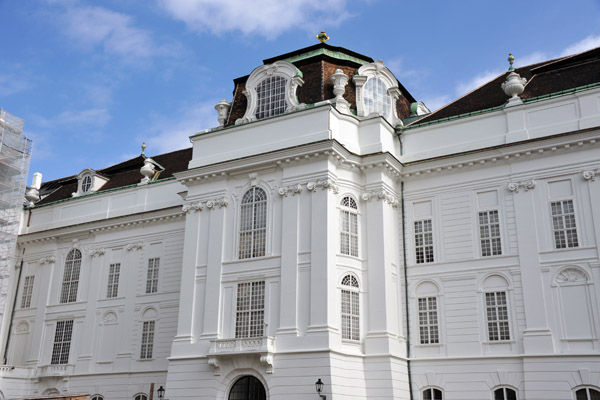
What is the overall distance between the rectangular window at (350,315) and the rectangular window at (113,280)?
14696 millimetres

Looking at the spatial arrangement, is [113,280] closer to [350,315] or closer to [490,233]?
[350,315]

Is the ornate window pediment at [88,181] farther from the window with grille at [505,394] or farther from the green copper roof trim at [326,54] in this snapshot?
the window with grille at [505,394]

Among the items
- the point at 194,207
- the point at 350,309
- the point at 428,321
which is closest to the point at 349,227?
the point at 350,309

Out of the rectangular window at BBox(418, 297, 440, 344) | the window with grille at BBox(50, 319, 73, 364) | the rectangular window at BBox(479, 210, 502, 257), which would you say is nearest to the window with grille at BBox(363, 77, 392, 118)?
the rectangular window at BBox(479, 210, 502, 257)

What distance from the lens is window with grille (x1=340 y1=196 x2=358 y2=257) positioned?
28234mm

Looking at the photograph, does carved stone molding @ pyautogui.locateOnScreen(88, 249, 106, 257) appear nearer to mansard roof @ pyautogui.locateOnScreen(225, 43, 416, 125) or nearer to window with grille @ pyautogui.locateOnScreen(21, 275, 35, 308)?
window with grille @ pyautogui.locateOnScreen(21, 275, 35, 308)

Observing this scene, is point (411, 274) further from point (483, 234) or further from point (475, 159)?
point (475, 159)

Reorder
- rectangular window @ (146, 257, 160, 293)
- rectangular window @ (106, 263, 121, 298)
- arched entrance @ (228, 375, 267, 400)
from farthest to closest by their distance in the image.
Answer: rectangular window @ (106, 263, 121, 298), rectangular window @ (146, 257, 160, 293), arched entrance @ (228, 375, 267, 400)

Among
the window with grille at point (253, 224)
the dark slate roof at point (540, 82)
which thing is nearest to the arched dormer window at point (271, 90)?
the window with grille at point (253, 224)

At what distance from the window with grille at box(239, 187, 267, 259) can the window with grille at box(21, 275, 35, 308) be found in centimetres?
1652

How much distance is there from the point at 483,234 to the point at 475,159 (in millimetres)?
3297

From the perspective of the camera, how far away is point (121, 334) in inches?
1369

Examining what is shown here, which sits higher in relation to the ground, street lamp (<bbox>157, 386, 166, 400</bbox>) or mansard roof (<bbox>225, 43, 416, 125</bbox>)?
mansard roof (<bbox>225, 43, 416, 125</bbox>)

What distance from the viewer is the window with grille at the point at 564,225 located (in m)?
26.3
